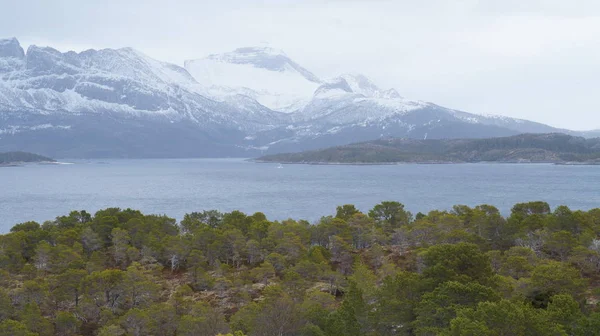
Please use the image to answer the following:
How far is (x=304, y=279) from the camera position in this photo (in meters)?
60.6

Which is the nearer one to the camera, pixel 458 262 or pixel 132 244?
pixel 458 262

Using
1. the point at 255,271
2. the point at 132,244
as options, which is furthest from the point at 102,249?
the point at 255,271

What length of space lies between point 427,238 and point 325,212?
264 ft

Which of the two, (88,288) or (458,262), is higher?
(458,262)

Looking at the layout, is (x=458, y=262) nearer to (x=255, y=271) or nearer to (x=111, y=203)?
(x=255, y=271)

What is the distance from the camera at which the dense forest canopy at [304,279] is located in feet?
134

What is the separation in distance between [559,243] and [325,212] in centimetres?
9569

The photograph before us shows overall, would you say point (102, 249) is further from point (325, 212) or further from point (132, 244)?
point (325, 212)

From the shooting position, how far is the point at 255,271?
207 ft

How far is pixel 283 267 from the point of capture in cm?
6912

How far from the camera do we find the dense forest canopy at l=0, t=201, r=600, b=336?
4075cm

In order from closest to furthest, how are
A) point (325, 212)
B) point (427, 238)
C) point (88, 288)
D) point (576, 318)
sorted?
point (576, 318) < point (88, 288) < point (427, 238) < point (325, 212)

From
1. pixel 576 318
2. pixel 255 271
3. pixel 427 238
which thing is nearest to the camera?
pixel 576 318

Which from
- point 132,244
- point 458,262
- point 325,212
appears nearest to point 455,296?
point 458,262
